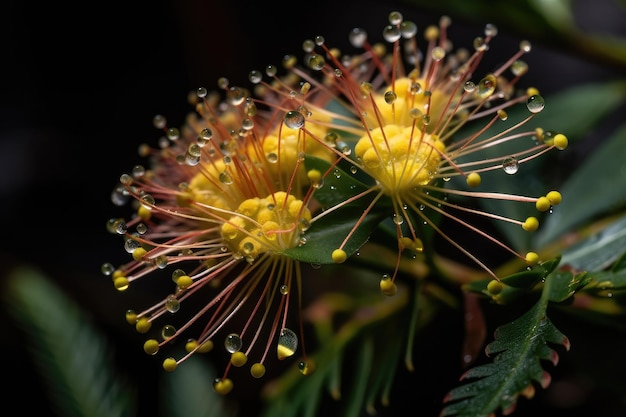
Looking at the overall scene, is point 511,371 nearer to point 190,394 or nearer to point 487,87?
point 487,87

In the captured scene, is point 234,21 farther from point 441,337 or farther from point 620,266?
point 620,266

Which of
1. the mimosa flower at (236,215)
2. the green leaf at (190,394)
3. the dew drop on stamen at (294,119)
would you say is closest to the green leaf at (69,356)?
the green leaf at (190,394)

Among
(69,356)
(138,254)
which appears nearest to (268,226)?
(138,254)

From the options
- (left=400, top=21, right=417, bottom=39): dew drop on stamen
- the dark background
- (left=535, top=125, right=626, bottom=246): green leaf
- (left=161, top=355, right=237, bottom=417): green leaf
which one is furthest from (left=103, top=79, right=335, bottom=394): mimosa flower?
the dark background

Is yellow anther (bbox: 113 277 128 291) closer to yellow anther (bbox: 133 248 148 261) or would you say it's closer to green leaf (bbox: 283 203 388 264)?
yellow anther (bbox: 133 248 148 261)

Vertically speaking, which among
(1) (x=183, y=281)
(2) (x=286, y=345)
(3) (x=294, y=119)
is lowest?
(2) (x=286, y=345)
